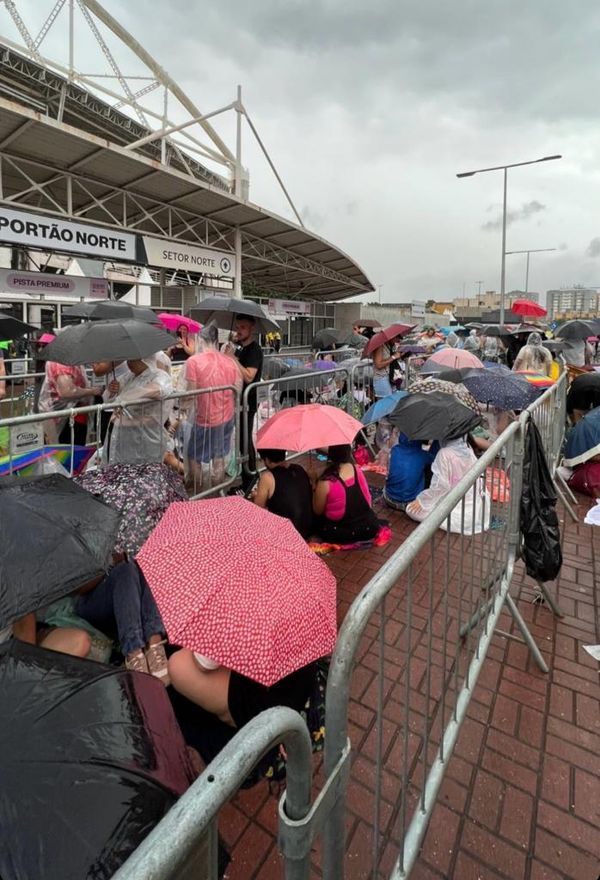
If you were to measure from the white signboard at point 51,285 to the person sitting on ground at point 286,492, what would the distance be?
9.48 metres

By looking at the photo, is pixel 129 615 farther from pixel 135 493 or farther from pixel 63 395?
pixel 63 395

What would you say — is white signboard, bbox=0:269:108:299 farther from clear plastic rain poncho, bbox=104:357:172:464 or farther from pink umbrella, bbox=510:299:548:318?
pink umbrella, bbox=510:299:548:318

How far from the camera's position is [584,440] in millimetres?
5977

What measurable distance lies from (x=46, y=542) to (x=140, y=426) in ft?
7.02

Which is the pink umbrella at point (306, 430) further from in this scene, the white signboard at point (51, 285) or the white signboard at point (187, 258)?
the white signboard at point (187, 258)

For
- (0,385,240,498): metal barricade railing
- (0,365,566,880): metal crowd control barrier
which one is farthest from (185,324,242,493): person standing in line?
(0,365,566,880): metal crowd control barrier

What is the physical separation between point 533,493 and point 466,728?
57.5 inches

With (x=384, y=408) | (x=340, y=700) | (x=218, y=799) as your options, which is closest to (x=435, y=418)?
(x=384, y=408)

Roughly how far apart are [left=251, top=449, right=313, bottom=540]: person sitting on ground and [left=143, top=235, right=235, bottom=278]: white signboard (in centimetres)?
1135

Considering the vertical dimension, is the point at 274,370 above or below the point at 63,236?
below

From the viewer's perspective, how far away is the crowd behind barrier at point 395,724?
2.49 feet

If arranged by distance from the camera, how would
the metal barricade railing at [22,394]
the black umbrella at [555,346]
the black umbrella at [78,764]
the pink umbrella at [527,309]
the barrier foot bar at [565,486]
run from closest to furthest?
the black umbrella at [78,764] → the metal barricade railing at [22,394] → the barrier foot bar at [565,486] → the black umbrella at [555,346] → the pink umbrella at [527,309]

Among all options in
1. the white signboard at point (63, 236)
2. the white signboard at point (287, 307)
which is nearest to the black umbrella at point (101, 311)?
Answer: the white signboard at point (63, 236)

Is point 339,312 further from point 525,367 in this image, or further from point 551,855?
point 551,855
